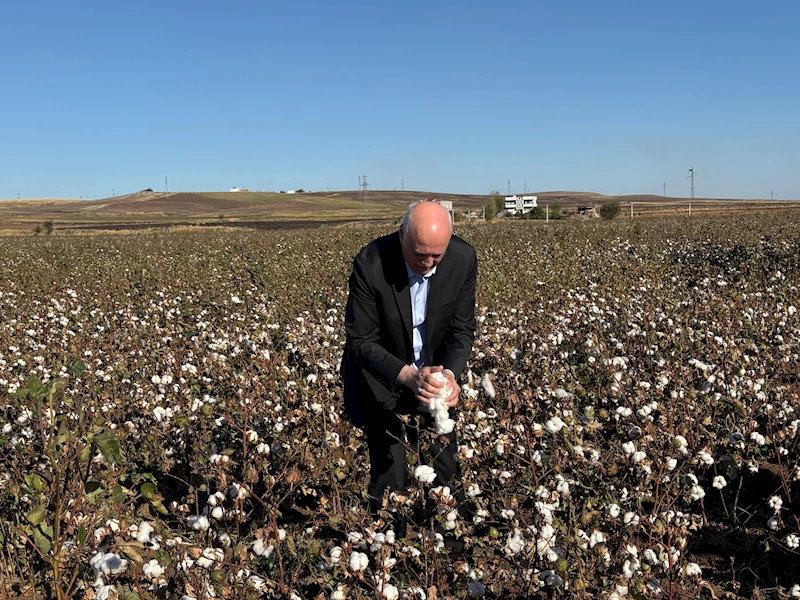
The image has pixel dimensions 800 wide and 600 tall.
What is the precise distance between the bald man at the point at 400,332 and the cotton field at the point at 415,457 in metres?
0.23

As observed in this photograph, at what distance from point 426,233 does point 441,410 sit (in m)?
0.71

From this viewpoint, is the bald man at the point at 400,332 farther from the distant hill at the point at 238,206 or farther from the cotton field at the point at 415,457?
the distant hill at the point at 238,206

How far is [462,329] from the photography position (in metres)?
3.37

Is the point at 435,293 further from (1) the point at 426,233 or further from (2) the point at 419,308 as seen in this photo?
(1) the point at 426,233

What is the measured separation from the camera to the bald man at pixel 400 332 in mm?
3111

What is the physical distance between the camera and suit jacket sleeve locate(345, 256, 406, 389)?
3.12m

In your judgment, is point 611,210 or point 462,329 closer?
point 462,329

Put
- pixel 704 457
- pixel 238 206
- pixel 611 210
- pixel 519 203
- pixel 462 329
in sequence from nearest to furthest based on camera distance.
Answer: pixel 704 457 < pixel 462 329 < pixel 611 210 < pixel 519 203 < pixel 238 206

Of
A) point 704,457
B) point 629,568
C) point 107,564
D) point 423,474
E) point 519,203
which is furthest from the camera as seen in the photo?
point 519,203

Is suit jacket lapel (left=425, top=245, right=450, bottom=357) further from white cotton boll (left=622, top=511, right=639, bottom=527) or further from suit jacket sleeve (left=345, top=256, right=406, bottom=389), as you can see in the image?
white cotton boll (left=622, top=511, right=639, bottom=527)

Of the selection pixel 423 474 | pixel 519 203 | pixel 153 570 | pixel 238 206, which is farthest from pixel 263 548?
pixel 238 206

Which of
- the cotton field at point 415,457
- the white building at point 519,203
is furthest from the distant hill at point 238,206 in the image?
the cotton field at point 415,457

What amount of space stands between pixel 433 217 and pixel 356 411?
1062mm

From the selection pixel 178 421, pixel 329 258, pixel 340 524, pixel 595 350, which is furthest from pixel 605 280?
pixel 340 524
